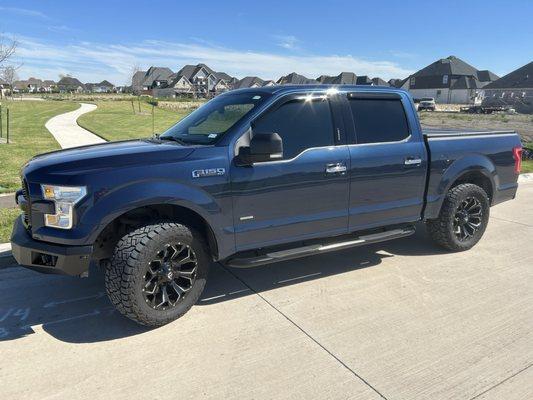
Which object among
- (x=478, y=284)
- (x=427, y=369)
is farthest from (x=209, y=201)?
(x=478, y=284)

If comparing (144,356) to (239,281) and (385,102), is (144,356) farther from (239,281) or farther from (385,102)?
(385,102)

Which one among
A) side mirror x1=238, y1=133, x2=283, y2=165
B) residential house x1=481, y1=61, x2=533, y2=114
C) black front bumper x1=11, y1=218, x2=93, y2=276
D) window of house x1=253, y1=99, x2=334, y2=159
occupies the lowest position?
black front bumper x1=11, y1=218, x2=93, y2=276

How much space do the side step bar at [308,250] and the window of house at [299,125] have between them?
35.1 inches

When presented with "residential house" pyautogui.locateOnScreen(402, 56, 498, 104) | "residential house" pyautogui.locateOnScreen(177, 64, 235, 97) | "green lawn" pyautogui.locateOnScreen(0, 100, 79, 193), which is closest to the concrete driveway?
"green lawn" pyautogui.locateOnScreen(0, 100, 79, 193)

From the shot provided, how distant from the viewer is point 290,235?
4.24 meters

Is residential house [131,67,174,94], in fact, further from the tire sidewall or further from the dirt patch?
the tire sidewall

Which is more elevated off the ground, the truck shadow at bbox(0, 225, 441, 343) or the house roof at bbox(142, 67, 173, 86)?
the house roof at bbox(142, 67, 173, 86)

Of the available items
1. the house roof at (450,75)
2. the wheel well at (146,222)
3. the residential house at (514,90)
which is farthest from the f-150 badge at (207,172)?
the house roof at (450,75)

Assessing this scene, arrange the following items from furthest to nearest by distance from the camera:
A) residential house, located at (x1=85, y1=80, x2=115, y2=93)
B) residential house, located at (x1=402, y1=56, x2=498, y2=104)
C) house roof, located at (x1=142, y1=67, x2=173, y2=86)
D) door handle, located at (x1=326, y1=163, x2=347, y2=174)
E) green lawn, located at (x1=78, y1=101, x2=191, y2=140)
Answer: residential house, located at (x1=85, y1=80, x2=115, y2=93), house roof, located at (x1=142, y1=67, x2=173, y2=86), residential house, located at (x1=402, y1=56, x2=498, y2=104), green lawn, located at (x1=78, y1=101, x2=191, y2=140), door handle, located at (x1=326, y1=163, x2=347, y2=174)

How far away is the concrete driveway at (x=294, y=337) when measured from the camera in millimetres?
2928

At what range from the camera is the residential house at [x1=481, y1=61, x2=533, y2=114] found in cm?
6316

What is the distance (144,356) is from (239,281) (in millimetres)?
1530

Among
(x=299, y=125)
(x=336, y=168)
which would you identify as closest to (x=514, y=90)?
(x=336, y=168)

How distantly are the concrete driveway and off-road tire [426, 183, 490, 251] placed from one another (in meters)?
0.42
